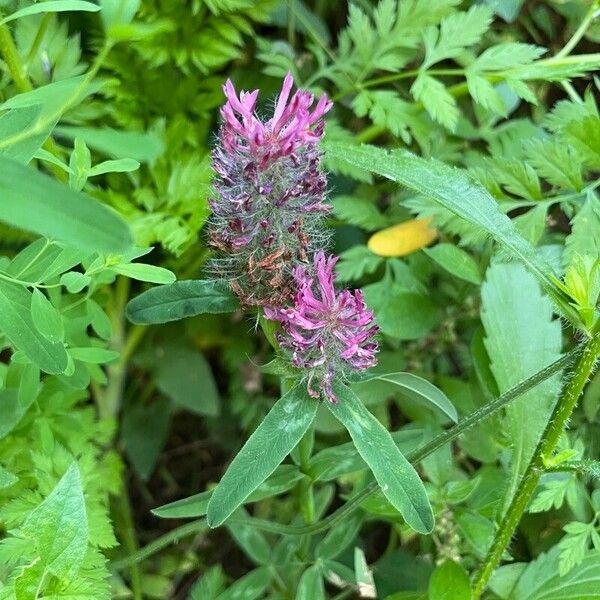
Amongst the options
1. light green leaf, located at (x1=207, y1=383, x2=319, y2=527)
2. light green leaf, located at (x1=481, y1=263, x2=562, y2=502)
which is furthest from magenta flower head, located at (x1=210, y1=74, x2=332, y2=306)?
light green leaf, located at (x1=481, y1=263, x2=562, y2=502)

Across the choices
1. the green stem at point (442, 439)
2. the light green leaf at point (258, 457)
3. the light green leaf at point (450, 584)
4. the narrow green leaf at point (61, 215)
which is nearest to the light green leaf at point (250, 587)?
the green stem at point (442, 439)

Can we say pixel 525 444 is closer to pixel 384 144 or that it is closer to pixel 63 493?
pixel 63 493

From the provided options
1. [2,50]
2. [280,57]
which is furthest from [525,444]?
[2,50]

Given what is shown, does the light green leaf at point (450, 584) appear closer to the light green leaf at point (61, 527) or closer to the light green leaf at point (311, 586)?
the light green leaf at point (311, 586)

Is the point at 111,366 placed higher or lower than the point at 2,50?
lower

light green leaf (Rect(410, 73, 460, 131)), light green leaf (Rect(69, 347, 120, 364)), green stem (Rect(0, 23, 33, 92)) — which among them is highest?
green stem (Rect(0, 23, 33, 92))

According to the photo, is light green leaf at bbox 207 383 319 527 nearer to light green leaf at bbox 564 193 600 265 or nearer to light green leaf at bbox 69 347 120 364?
light green leaf at bbox 69 347 120 364

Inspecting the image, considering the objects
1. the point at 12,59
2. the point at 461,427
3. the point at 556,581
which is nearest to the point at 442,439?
the point at 461,427
